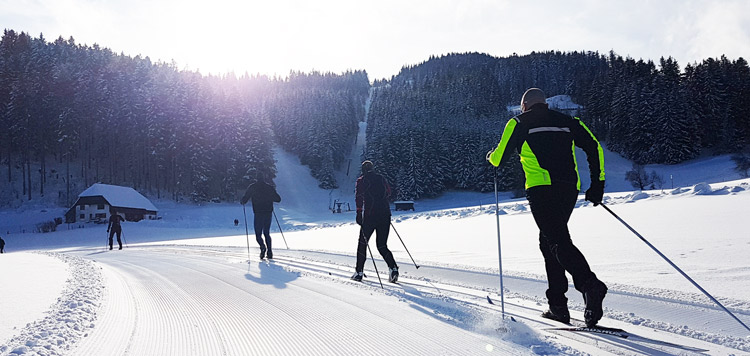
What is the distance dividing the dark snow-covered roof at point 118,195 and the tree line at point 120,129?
7.99m

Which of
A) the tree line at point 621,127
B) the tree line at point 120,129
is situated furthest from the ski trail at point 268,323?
the tree line at point 621,127

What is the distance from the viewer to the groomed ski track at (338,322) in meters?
3.20

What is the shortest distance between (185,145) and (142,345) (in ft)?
218

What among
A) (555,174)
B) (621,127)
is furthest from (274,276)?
(621,127)

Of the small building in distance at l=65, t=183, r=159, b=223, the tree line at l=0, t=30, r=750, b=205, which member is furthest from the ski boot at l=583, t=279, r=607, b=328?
the tree line at l=0, t=30, r=750, b=205

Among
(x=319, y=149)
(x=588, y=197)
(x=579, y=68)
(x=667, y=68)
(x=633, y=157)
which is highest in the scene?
(x=579, y=68)

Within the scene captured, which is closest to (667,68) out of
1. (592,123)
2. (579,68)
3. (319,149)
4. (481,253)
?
(592,123)

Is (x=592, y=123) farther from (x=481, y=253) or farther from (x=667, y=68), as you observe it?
(x=481, y=253)

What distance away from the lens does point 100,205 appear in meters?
50.7

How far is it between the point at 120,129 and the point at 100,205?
855 inches

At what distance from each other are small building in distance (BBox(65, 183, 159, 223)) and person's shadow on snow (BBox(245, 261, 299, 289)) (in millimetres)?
49309

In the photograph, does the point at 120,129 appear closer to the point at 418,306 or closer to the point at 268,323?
the point at 268,323

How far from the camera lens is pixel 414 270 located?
831 cm

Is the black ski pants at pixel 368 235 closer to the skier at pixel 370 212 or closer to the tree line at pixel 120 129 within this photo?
the skier at pixel 370 212
